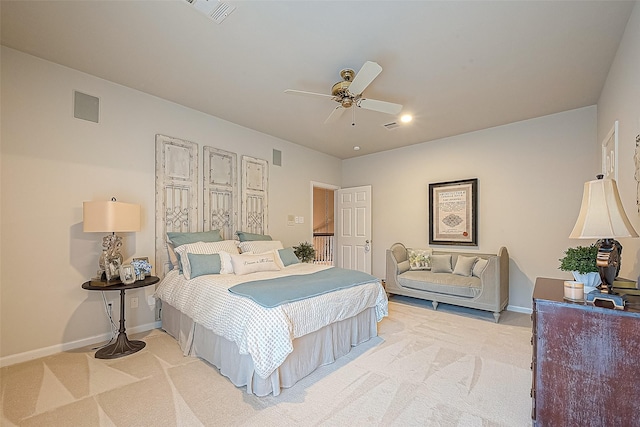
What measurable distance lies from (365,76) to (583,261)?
6.34 feet

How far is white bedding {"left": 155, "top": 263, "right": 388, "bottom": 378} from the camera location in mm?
2041

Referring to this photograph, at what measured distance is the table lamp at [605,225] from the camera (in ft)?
4.92

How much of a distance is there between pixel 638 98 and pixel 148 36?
3.63 metres

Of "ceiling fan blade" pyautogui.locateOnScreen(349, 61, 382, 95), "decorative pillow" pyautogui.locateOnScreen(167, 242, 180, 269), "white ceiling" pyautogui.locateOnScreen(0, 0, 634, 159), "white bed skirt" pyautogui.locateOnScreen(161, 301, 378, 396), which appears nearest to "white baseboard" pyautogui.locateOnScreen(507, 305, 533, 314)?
"white bed skirt" pyautogui.locateOnScreen(161, 301, 378, 396)

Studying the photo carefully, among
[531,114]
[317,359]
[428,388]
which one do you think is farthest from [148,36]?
[531,114]

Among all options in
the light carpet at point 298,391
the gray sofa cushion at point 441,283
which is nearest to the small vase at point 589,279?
the light carpet at point 298,391

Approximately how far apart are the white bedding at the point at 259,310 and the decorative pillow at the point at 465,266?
1748 millimetres

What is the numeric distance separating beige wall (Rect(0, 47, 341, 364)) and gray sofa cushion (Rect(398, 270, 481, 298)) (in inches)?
143

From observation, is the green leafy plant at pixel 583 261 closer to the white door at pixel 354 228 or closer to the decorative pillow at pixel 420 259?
the decorative pillow at pixel 420 259

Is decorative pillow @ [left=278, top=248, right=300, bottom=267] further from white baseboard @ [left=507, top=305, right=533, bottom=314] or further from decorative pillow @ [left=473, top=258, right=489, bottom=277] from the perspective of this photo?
white baseboard @ [left=507, top=305, right=533, bottom=314]

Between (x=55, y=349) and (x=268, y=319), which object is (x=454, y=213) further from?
(x=55, y=349)

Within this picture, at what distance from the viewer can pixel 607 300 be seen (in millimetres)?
1449

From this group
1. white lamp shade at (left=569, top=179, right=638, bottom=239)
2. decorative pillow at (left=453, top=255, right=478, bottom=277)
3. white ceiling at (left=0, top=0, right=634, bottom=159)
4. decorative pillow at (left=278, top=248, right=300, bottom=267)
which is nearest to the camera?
white lamp shade at (left=569, top=179, right=638, bottom=239)

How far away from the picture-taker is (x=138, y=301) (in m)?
3.32
